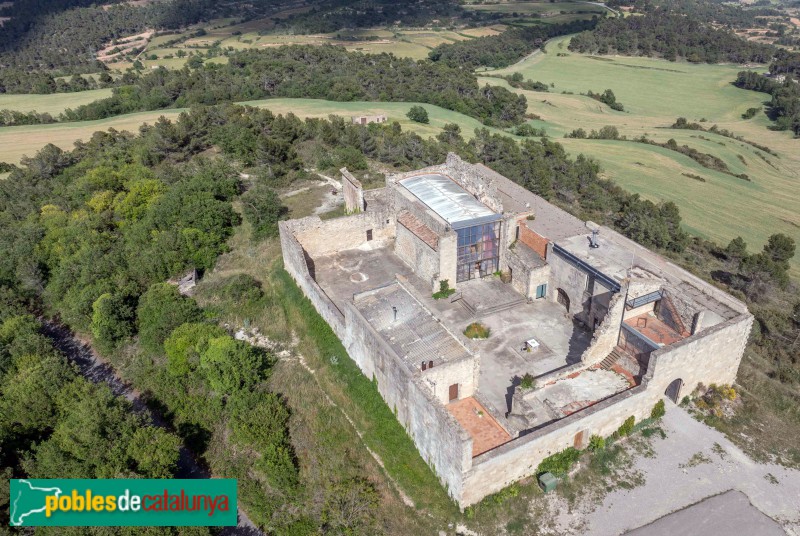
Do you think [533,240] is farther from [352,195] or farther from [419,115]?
[419,115]

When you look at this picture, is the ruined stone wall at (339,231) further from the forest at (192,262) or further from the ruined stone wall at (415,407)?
the ruined stone wall at (415,407)

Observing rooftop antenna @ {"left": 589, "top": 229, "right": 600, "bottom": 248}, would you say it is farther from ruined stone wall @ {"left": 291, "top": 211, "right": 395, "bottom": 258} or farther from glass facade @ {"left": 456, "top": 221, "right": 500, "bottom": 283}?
ruined stone wall @ {"left": 291, "top": 211, "right": 395, "bottom": 258}

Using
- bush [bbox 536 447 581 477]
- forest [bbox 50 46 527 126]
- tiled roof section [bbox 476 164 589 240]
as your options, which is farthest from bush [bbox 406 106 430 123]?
bush [bbox 536 447 581 477]

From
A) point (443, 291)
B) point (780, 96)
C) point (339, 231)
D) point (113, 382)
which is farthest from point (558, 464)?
point (780, 96)

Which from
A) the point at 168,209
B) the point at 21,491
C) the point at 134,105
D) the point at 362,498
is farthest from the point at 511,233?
the point at 134,105

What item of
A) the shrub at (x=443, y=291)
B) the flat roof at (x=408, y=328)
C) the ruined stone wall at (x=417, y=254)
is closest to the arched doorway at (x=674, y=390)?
the flat roof at (x=408, y=328)

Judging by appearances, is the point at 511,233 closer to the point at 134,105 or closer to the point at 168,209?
the point at 168,209
